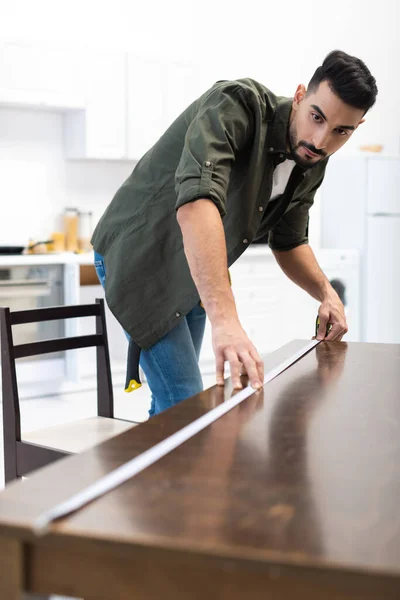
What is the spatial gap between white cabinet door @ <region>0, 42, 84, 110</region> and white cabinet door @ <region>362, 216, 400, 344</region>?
100 inches

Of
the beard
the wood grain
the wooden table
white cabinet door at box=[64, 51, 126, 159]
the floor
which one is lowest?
the floor

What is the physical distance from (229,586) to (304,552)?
6 centimetres

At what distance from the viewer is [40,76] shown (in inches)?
196

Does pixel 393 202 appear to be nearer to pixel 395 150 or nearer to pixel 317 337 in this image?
pixel 395 150

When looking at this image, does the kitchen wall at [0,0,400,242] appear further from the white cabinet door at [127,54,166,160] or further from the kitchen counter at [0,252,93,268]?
the kitchen counter at [0,252,93,268]

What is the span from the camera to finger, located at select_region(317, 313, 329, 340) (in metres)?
1.99

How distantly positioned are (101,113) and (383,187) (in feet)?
7.66

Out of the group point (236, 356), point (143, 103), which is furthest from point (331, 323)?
point (143, 103)

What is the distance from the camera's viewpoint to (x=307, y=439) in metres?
1.00

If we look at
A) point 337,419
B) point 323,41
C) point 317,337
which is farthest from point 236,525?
point 323,41

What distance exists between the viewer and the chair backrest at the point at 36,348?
6.34ft

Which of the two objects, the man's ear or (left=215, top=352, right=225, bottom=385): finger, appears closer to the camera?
(left=215, top=352, right=225, bottom=385): finger

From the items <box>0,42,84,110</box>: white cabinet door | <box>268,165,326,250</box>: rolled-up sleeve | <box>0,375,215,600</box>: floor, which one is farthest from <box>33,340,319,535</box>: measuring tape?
<box>0,42,84,110</box>: white cabinet door

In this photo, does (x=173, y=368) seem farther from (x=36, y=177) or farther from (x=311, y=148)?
(x=36, y=177)
